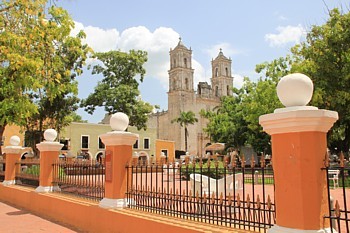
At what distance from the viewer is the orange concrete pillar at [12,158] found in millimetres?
11757

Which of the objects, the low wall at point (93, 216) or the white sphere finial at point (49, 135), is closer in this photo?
the low wall at point (93, 216)

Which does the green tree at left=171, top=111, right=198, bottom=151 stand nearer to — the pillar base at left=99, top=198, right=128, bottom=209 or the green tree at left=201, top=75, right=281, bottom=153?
the green tree at left=201, top=75, right=281, bottom=153

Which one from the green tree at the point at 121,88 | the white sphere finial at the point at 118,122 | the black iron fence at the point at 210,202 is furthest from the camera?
the green tree at the point at 121,88

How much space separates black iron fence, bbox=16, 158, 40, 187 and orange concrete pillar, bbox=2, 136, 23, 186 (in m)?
0.19

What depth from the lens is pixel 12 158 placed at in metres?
11.9

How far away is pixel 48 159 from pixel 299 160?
7.33m

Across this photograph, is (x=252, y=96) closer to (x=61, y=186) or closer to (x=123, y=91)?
(x=123, y=91)

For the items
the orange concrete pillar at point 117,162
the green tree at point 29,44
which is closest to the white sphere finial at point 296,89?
the orange concrete pillar at point 117,162

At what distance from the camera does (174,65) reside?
68375mm

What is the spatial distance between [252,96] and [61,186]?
76.2 ft

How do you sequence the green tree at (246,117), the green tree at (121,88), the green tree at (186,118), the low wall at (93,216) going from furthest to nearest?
1. the green tree at (186,118)
2. the green tree at (121,88)
3. the green tree at (246,117)
4. the low wall at (93,216)

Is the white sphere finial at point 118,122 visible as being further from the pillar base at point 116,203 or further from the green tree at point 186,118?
the green tree at point 186,118

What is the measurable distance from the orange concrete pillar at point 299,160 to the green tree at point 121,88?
30067mm

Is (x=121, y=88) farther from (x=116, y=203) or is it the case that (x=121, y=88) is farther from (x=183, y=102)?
(x=183, y=102)
